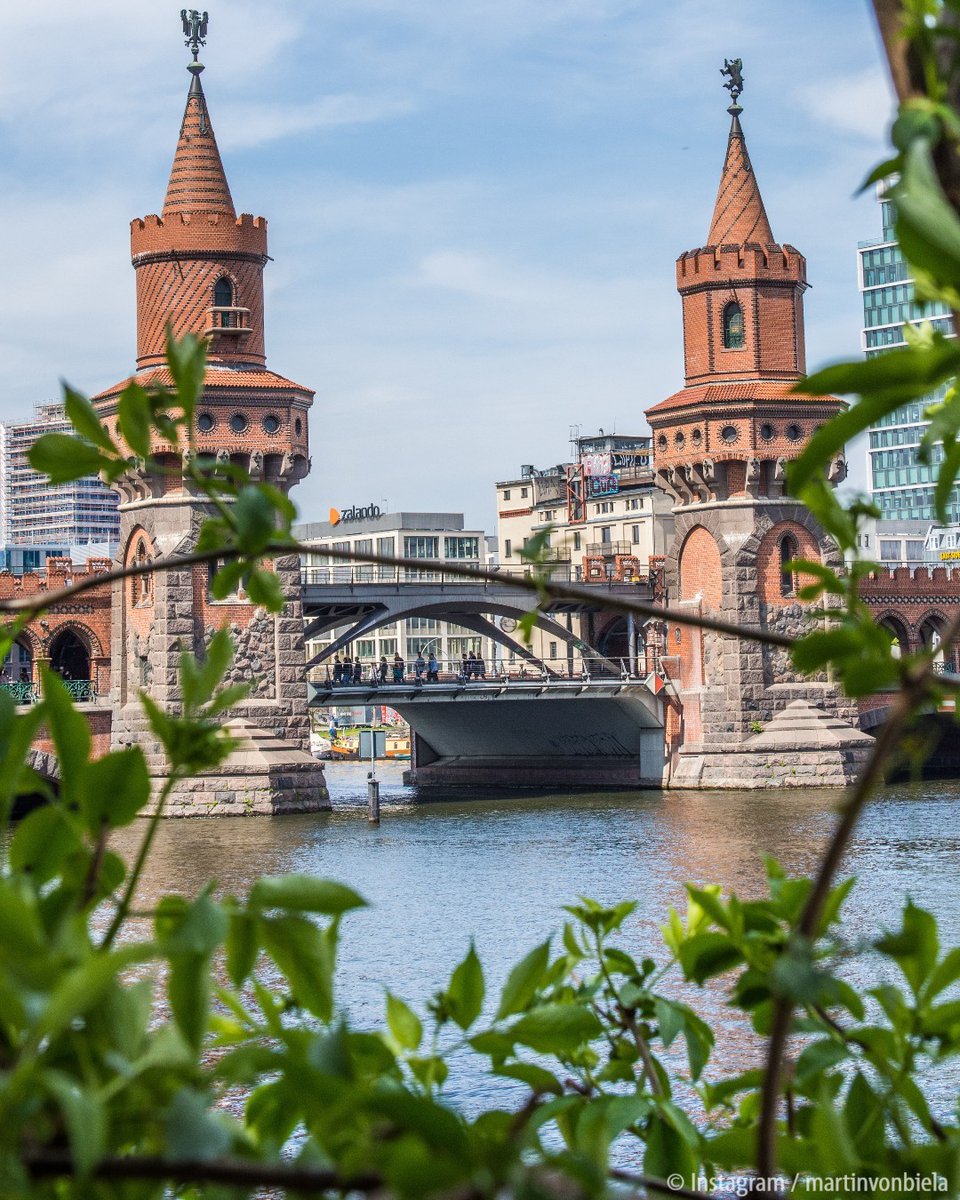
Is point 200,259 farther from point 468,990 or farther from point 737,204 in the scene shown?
point 468,990

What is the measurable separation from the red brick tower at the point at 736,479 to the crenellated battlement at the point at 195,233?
34.1ft

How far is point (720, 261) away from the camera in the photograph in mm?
44438

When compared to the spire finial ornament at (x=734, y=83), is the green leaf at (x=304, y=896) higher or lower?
lower

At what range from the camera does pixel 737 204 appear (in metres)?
45.3

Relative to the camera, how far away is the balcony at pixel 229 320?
138 ft

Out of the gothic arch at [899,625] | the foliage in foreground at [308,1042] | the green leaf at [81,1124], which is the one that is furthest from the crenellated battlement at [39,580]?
the green leaf at [81,1124]

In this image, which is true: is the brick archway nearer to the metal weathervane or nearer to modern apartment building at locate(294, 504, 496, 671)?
the metal weathervane

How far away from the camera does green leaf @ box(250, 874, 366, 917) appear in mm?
1661

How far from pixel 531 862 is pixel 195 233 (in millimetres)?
18875

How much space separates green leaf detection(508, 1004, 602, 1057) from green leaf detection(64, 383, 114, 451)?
811 millimetres

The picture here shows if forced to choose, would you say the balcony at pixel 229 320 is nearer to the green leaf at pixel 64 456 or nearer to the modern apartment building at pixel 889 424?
the green leaf at pixel 64 456

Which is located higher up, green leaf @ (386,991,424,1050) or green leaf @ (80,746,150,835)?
green leaf @ (80,746,150,835)

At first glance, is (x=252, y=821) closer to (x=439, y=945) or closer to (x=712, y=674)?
(x=712, y=674)

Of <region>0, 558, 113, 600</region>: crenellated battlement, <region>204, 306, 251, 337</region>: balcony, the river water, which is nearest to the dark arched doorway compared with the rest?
<region>0, 558, 113, 600</region>: crenellated battlement
